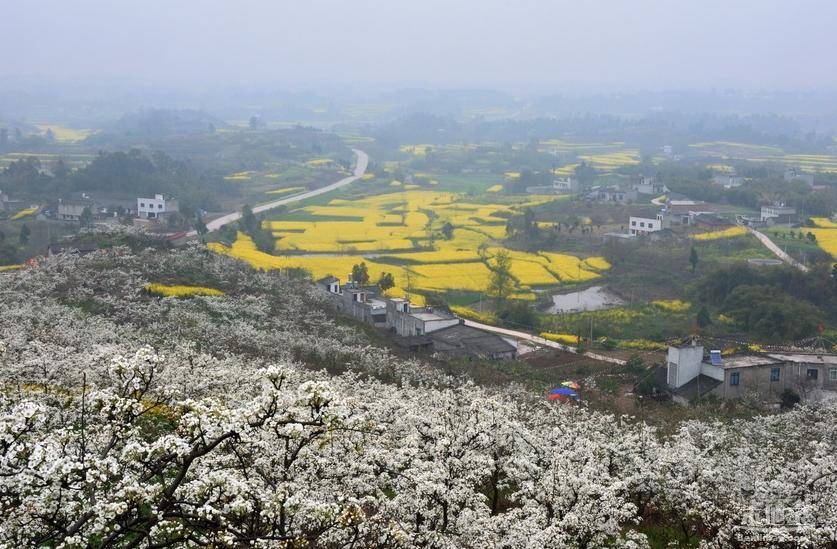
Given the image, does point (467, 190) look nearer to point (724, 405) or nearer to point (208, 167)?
point (208, 167)

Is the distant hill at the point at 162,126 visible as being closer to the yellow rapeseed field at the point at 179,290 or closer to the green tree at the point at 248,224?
the green tree at the point at 248,224

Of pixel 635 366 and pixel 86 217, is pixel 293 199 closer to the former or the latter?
pixel 86 217

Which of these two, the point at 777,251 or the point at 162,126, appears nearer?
the point at 777,251

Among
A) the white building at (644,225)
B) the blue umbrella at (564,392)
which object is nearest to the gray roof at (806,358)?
the blue umbrella at (564,392)

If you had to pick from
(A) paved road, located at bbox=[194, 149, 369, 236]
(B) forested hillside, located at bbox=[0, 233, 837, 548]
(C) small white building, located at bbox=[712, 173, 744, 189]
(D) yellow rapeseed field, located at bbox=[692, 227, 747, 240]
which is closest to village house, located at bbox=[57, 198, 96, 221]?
(A) paved road, located at bbox=[194, 149, 369, 236]

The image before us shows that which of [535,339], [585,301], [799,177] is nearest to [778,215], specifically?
[799,177]

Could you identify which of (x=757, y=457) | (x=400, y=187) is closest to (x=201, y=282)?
(x=757, y=457)
